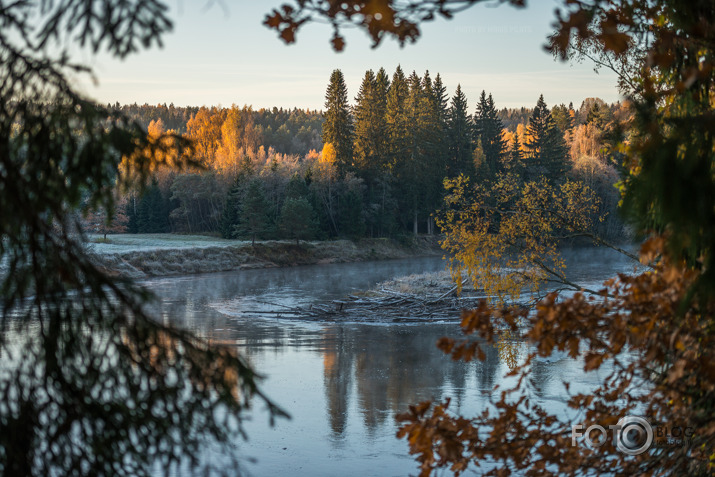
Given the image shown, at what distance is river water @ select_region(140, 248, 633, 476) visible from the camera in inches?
411

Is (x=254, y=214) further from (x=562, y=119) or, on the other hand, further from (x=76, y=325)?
(x=562, y=119)

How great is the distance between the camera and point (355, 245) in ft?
154

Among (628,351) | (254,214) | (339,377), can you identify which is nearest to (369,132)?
(254,214)

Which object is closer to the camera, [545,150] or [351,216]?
[351,216]

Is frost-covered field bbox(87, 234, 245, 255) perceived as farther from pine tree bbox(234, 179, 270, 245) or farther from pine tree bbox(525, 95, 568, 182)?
pine tree bbox(525, 95, 568, 182)

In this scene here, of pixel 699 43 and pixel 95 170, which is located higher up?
pixel 699 43

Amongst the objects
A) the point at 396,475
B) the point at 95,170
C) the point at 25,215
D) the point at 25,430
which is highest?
the point at 95,170

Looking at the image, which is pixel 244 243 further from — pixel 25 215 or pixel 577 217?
pixel 25 215

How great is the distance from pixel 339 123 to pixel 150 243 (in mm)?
20048

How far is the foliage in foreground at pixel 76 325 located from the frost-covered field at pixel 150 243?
1292 inches

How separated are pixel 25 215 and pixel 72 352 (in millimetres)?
622

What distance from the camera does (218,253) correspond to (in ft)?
130

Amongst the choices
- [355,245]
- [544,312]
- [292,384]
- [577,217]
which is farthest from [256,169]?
[544,312]

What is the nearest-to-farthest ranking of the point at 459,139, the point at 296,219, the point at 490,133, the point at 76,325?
the point at 76,325
the point at 296,219
the point at 459,139
the point at 490,133
